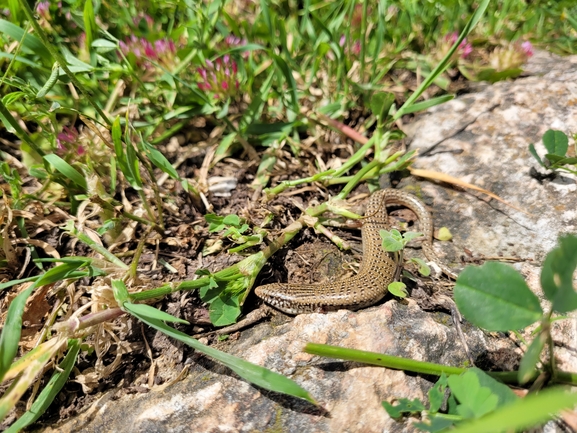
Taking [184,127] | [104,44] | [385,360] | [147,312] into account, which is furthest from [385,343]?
[104,44]

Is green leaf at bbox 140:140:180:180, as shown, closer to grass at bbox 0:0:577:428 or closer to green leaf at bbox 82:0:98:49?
grass at bbox 0:0:577:428

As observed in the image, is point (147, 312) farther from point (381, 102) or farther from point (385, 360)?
point (381, 102)

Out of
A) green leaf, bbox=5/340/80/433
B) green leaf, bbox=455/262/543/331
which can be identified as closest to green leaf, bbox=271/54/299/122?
green leaf, bbox=455/262/543/331

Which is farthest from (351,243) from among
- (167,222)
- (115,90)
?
(115,90)

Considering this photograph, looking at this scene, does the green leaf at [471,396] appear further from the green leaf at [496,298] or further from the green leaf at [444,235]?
the green leaf at [444,235]

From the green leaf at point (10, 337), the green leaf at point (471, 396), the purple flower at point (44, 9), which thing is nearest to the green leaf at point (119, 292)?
the green leaf at point (10, 337)

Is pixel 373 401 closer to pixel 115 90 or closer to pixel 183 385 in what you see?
pixel 183 385
